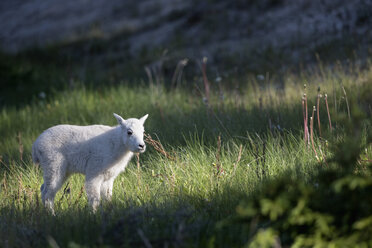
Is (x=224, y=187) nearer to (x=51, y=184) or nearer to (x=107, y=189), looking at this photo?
(x=107, y=189)

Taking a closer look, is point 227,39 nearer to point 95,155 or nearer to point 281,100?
point 281,100

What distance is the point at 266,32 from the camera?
12.9m

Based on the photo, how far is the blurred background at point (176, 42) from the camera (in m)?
10.8

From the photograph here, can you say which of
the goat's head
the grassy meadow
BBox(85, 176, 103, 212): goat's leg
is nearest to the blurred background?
the grassy meadow

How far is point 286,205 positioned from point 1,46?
1810 cm

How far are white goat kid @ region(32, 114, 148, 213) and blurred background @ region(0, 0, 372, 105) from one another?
10.6 ft

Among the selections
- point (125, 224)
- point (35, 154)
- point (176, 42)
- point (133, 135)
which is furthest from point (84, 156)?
point (176, 42)

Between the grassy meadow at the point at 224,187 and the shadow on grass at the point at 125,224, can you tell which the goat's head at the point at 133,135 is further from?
the shadow on grass at the point at 125,224

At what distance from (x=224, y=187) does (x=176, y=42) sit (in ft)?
33.2

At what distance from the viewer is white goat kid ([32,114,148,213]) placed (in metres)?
5.02

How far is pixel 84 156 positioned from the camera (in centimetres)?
514

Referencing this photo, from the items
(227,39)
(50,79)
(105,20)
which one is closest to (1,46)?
(105,20)

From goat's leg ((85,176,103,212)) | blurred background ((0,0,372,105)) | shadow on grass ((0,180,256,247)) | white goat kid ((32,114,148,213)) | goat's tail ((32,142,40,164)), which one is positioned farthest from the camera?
blurred background ((0,0,372,105))

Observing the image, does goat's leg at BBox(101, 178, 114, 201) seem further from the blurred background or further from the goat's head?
the blurred background
